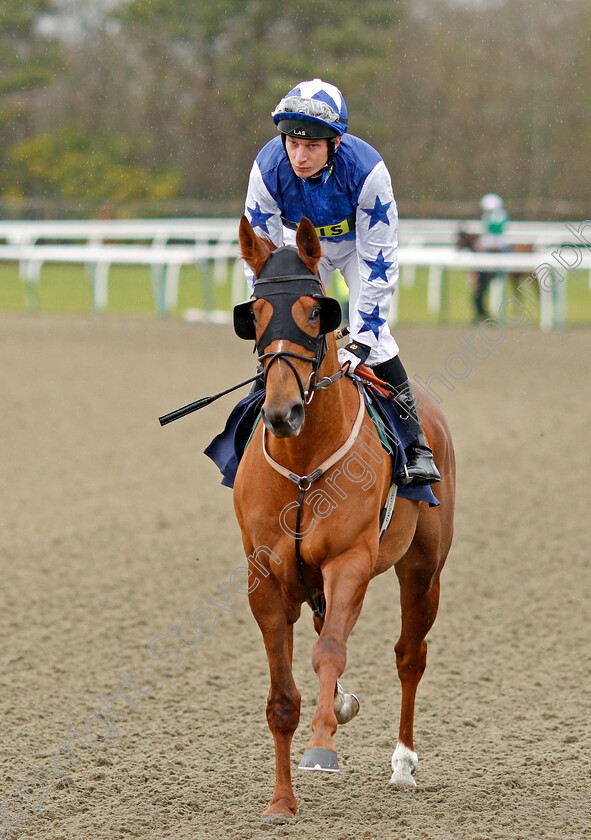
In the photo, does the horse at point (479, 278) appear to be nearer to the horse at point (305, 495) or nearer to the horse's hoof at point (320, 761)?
the horse at point (305, 495)

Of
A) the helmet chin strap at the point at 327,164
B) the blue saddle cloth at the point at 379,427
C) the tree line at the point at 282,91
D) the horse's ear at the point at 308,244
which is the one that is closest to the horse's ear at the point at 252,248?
the horse's ear at the point at 308,244

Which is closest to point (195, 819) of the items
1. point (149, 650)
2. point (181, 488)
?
point (149, 650)

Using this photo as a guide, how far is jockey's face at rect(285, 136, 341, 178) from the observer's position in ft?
12.2

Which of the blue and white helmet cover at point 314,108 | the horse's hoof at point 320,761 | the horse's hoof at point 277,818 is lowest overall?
the horse's hoof at point 277,818

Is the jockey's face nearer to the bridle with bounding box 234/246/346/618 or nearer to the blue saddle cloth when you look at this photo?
the bridle with bounding box 234/246/346/618

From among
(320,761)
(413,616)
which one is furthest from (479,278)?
(320,761)

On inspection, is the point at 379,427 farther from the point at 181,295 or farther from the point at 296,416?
the point at 181,295

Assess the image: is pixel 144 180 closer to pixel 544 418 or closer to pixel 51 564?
pixel 544 418

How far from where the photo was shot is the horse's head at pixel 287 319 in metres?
3.24

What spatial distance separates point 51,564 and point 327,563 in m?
3.83

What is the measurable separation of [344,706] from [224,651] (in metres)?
2.16

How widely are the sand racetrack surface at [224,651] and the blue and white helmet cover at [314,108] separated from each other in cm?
230

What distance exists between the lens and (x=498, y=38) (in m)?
34.5

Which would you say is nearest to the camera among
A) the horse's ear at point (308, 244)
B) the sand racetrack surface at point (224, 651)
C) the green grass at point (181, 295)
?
the horse's ear at point (308, 244)
